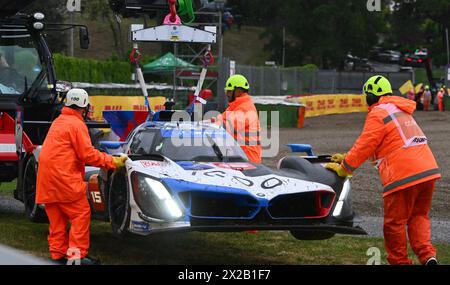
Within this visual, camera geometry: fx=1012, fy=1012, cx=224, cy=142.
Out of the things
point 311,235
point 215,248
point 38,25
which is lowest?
point 215,248

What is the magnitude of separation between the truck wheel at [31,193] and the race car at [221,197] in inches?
43.6

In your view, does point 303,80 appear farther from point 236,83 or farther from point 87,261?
point 87,261

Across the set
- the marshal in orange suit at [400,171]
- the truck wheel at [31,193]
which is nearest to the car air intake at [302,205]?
the marshal in orange suit at [400,171]

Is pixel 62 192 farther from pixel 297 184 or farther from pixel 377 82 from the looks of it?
pixel 377 82

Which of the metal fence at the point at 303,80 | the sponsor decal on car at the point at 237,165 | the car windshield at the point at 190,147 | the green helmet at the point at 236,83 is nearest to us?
the sponsor decal on car at the point at 237,165

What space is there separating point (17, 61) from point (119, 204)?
5.52 meters

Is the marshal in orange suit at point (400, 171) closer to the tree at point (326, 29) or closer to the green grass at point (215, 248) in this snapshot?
the green grass at point (215, 248)

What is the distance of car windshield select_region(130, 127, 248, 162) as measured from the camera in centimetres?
995

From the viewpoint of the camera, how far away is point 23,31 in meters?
14.1

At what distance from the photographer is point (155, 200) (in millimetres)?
8500

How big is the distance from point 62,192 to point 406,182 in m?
2.99

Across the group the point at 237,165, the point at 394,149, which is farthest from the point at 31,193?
the point at 394,149

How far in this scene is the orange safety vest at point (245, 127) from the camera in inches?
474

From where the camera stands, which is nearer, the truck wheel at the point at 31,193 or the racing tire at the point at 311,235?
the racing tire at the point at 311,235
